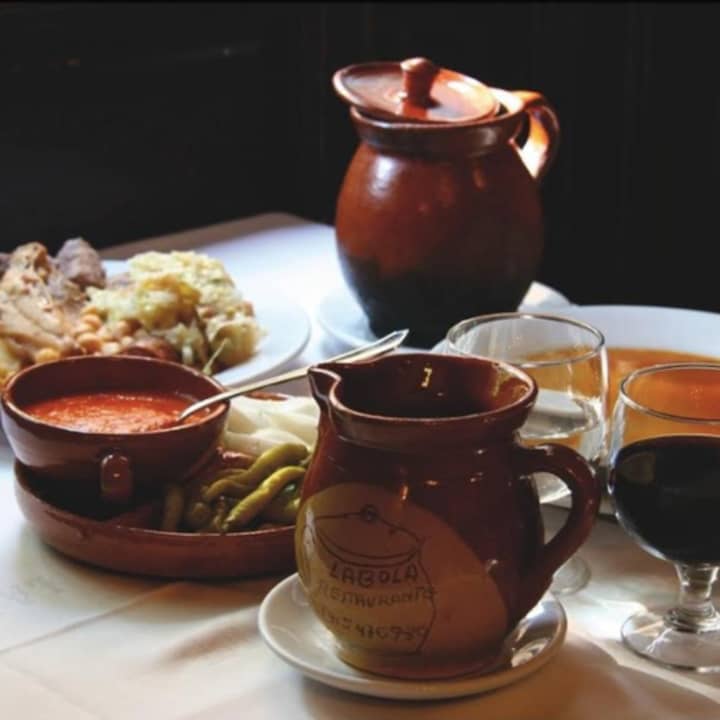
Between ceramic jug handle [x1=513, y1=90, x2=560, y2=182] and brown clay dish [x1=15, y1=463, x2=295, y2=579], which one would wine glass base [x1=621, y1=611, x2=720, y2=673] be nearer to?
brown clay dish [x1=15, y1=463, x2=295, y2=579]

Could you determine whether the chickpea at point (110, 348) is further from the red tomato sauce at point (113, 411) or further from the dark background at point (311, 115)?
the dark background at point (311, 115)

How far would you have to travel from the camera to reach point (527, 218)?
5.32ft

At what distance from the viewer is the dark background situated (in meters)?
2.27

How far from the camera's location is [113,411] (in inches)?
50.4

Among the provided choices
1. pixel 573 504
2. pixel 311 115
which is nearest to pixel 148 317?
pixel 573 504

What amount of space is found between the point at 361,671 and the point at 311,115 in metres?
1.93

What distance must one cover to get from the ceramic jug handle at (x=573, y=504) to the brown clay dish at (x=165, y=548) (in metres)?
0.22

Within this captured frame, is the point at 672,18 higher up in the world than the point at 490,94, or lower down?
lower down

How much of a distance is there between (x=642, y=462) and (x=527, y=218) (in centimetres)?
63

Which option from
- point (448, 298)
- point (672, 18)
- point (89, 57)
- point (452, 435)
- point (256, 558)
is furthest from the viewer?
point (672, 18)

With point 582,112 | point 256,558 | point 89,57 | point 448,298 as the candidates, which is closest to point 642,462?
point 256,558


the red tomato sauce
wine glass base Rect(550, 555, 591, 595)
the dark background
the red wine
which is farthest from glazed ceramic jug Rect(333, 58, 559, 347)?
the dark background

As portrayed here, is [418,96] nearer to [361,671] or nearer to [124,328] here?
[124,328]

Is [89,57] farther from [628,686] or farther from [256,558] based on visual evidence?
[628,686]
